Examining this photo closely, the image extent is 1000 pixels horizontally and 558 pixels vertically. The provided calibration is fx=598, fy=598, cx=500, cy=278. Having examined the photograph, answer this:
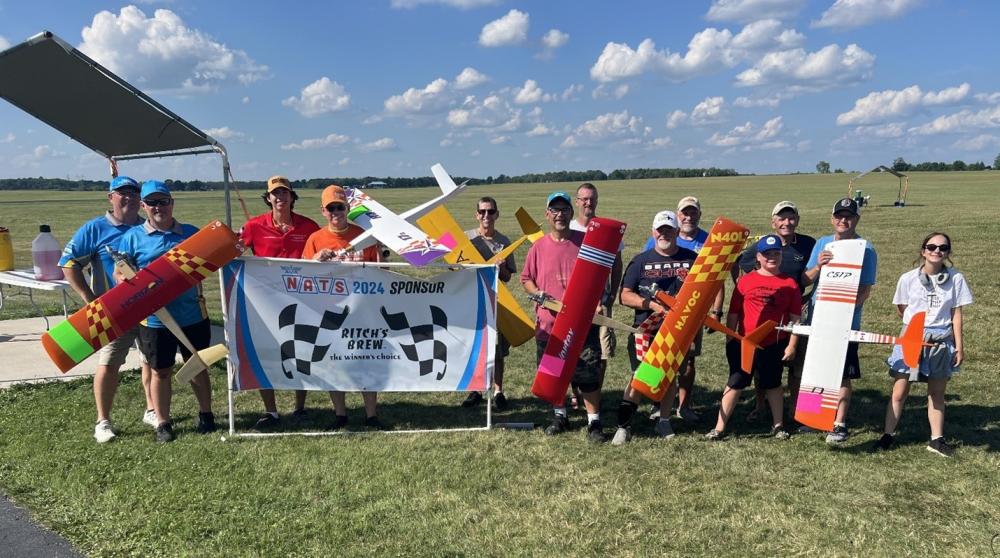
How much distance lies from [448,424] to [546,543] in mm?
2022

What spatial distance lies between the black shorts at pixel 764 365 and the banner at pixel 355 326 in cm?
193

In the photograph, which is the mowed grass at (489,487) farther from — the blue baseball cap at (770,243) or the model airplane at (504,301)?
the blue baseball cap at (770,243)

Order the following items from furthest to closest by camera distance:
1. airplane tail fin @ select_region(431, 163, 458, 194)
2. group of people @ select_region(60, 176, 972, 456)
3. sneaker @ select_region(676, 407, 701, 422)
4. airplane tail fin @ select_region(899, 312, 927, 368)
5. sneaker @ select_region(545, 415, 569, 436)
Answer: airplane tail fin @ select_region(431, 163, 458, 194) → sneaker @ select_region(676, 407, 701, 422) → sneaker @ select_region(545, 415, 569, 436) → group of people @ select_region(60, 176, 972, 456) → airplane tail fin @ select_region(899, 312, 927, 368)

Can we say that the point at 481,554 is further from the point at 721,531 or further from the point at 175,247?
the point at 175,247

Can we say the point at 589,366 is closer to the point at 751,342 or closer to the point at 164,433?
the point at 751,342

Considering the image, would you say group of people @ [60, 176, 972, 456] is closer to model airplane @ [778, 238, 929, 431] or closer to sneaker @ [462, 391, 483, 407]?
model airplane @ [778, 238, 929, 431]

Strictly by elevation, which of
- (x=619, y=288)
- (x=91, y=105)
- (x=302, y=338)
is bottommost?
(x=302, y=338)

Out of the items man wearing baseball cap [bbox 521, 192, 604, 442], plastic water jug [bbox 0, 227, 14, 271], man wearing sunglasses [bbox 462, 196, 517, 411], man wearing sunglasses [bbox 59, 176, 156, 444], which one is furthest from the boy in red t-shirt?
plastic water jug [bbox 0, 227, 14, 271]

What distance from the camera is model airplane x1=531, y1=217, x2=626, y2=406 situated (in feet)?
14.7

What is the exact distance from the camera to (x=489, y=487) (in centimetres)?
398

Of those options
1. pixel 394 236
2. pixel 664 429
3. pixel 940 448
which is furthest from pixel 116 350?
pixel 940 448

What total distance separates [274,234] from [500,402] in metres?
2.57

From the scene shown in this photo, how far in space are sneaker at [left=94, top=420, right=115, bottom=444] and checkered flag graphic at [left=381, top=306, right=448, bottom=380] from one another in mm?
2256

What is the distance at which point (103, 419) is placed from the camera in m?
4.66
